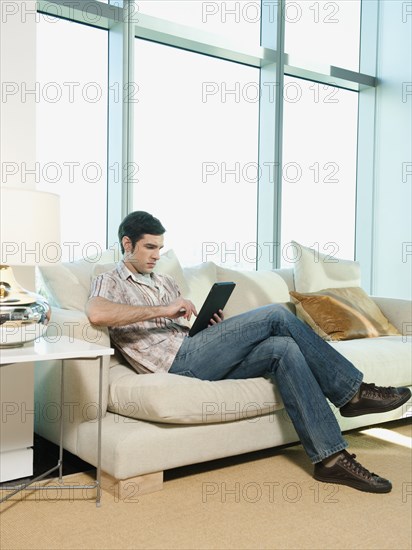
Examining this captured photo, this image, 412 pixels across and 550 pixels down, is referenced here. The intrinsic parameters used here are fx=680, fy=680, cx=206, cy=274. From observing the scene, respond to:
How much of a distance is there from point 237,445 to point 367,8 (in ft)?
13.9

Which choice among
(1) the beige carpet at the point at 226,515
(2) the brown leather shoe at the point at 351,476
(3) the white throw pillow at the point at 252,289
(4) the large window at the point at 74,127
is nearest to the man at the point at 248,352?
(2) the brown leather shoe at the point at 351,476

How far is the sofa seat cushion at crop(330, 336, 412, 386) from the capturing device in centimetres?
322

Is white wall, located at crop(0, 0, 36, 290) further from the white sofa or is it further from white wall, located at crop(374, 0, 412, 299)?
white wall, located at crop(374, 0, 412, 299)

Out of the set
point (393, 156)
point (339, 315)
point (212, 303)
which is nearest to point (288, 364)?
point (212, 303)

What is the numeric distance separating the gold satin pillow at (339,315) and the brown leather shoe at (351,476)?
114 centimetres

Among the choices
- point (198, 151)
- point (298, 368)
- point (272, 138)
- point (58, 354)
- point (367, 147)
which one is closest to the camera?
point (58, 354)

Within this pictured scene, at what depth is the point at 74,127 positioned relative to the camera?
12.7 feet

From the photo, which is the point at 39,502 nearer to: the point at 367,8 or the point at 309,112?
the point at 309,112

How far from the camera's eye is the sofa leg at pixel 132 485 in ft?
7.80

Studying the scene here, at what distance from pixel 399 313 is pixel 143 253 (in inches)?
72.8

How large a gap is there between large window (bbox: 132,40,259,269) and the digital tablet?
144 centimetres

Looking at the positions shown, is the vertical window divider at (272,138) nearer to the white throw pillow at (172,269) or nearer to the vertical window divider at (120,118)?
the vertical window divider at (120,118)

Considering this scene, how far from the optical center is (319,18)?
525 centimetres

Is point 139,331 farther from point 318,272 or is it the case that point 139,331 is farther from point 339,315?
point 318,272
